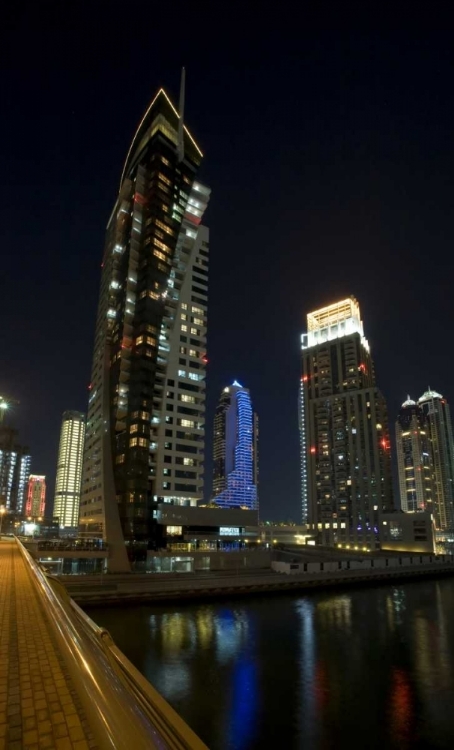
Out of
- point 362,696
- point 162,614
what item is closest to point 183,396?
point 162,614

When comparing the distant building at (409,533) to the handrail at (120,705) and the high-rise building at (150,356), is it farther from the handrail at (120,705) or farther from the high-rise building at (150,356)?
the handrail at (120,705)

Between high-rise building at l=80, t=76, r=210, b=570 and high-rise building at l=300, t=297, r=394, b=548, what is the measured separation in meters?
90.6

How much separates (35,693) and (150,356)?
81111 millimetres

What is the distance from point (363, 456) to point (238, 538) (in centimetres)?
8961

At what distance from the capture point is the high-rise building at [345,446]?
164 m

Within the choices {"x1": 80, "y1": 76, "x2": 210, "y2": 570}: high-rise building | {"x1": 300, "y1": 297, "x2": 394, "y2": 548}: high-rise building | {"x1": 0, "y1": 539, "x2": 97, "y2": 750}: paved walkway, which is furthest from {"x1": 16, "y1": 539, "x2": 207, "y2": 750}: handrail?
{"x1": 300, "y1": 297, "x2": 394, "y2": 548}: high-rise building

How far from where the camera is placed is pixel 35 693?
8719 millimetres

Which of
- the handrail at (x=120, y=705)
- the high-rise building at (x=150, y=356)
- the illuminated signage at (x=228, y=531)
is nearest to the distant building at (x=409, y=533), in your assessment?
the illuminated signage at (x=228, y=531)

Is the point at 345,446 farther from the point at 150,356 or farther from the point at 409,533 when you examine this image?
the point at 150,356

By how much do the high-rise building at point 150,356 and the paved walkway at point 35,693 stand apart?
63442mm

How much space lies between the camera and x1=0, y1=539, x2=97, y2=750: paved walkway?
674cm

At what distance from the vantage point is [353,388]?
603ft

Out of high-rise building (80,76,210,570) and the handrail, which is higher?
high-rise building (80,76,210,570)

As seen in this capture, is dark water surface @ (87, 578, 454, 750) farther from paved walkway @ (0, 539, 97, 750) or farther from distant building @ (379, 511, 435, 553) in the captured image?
distant building @ (379, 511, 435, 553)
